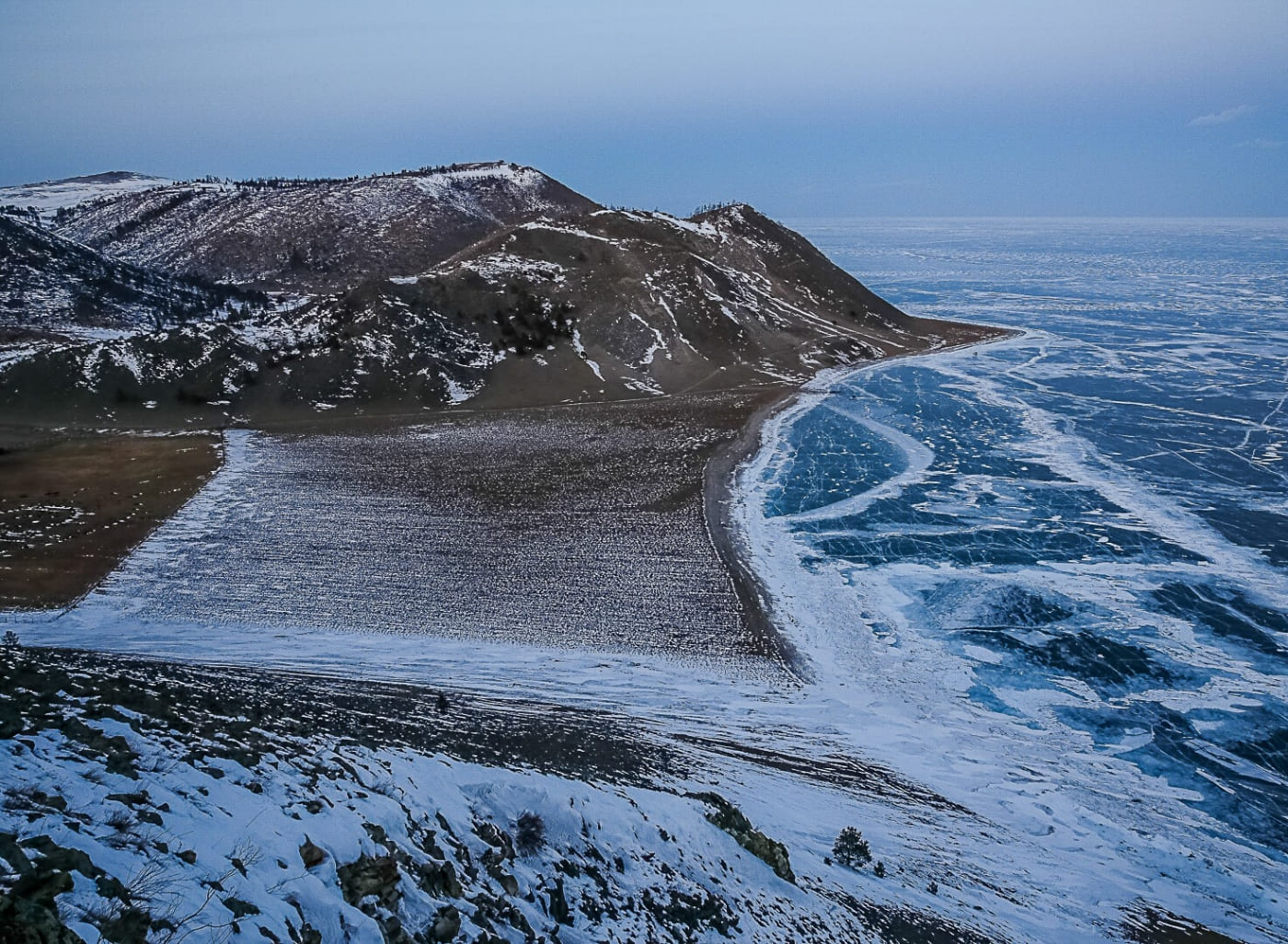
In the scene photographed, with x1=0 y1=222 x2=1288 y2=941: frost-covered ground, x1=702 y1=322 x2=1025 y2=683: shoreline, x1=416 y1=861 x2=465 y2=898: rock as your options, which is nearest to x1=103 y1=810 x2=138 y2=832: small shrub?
x1=0 y1=222 x2=1288 y2=941: frost-covered ground

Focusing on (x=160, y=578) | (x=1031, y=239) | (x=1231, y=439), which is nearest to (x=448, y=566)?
(x=160, y=578)

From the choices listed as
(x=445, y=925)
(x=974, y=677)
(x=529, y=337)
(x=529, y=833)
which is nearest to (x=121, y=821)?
(x=445, y=925)

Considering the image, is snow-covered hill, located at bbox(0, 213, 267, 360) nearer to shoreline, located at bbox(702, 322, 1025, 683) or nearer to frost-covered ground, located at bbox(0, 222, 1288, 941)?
frost-covered ground, located at bbox(0, 222, 1288, 941)

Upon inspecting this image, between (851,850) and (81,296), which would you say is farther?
(81,296)

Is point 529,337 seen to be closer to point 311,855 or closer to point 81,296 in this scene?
point 81,296

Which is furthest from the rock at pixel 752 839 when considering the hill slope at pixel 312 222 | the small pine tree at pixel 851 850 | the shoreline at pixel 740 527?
the hill slope at pixel 312 222

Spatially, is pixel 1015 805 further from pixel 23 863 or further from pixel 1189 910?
pixel 23 863
